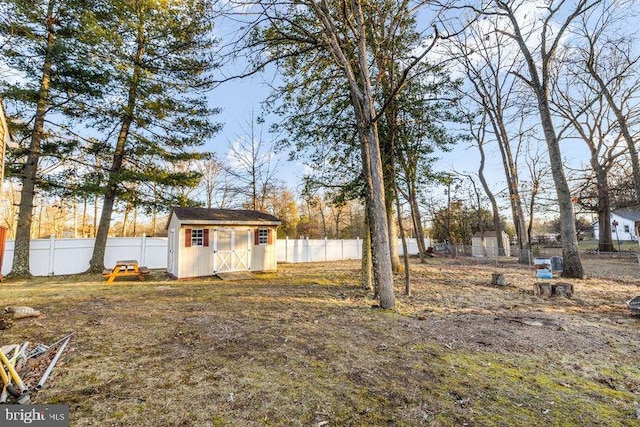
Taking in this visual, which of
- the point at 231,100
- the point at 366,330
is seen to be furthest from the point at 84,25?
the point at 366,330

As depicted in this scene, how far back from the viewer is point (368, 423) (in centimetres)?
222

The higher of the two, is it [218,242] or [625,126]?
[625,126]

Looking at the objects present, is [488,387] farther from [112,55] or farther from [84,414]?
[112,55]

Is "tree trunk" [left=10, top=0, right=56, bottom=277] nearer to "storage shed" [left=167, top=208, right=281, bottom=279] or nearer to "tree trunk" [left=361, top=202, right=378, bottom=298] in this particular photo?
"storage shed" [left=167, top=208, right=281, bottom=279]

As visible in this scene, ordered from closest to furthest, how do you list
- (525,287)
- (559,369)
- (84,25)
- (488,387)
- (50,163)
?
(488,387)
(559,369)
(525,287)
(84,25)
(50,163)

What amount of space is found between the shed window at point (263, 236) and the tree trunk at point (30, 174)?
25.7 feet

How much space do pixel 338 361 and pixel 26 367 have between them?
3214 millimetres

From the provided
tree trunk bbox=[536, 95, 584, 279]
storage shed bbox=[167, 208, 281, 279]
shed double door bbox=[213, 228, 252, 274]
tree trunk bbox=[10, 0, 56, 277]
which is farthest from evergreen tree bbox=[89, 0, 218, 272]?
tree trunk bbox=[536, 95, 584, 279]

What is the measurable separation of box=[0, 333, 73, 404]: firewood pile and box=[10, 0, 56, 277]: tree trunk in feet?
29.5

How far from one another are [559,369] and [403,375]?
1854 millimetres

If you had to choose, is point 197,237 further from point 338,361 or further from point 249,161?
point 338,361

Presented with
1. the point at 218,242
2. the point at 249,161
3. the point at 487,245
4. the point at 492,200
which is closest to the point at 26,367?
the point at 218,242

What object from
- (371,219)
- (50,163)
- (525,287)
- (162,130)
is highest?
(162,130)

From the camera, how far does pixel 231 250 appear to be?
1119cm
